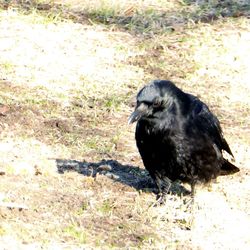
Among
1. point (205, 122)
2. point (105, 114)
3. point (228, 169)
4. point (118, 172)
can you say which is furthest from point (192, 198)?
point (105, 114)

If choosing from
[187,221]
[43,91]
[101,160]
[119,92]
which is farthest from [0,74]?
[187,221]

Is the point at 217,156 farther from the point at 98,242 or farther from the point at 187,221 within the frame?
the point at 98,242

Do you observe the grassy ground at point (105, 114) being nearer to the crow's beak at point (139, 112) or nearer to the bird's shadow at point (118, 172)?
the bird's shadow at point (118, 172)

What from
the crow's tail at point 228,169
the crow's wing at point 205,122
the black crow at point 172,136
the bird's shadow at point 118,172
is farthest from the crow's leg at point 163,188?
the crow's tail at point 228,169

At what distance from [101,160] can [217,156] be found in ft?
3.91

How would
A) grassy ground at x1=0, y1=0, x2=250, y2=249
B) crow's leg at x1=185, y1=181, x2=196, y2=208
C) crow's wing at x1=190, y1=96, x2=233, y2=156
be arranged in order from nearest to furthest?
grassy ground at x1=0, y1=0, x2=250, y2=249 < crow's wing at x1=190, y1=96, x2=233, y2=156 < crow's leg at x1=185, y1=181, x2=196, y2=208

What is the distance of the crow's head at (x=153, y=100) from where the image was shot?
6367mm

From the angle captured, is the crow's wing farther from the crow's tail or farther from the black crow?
the crow's tail

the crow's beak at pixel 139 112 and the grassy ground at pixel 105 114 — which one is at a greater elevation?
the crow's beak at pixel 139 112

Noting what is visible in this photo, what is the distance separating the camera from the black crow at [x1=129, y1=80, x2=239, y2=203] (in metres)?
6.46

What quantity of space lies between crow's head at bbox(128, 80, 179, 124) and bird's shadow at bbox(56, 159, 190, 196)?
889mm

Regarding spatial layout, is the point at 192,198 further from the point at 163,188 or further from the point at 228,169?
the point at 228,169

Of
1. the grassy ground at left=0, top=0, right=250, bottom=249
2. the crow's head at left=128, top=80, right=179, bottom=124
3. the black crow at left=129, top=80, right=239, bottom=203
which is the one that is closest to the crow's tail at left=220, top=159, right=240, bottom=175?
the grassy ground at left=0, top=0, right=250, bottom=249

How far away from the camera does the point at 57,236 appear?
600 centimetres
